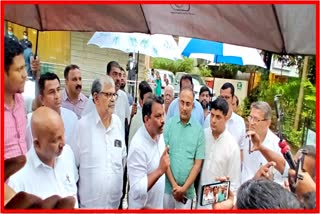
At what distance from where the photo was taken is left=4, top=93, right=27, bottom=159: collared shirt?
1.79 metres

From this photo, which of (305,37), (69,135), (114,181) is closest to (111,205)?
(114,181)

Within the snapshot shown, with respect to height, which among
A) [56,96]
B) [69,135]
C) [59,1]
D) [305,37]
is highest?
[59,1]

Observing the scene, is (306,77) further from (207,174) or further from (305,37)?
(207,174)

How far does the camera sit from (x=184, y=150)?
9.41 ft

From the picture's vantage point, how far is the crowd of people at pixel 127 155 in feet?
5.56

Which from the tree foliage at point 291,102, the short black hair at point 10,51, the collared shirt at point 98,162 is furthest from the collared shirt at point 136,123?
the short black hair at point 10,51

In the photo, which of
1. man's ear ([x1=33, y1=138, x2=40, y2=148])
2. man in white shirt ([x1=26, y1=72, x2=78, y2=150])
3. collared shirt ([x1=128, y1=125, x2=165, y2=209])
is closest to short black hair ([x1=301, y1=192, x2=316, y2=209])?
collared shirt ([x1=128, y1=125, x2=165, y2=209])

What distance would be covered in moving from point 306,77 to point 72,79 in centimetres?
174

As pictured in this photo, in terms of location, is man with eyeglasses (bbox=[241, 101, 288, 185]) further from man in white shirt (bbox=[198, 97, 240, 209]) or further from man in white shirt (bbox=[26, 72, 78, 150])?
man in white shirt (bbox=[26, 72, 78, 150])

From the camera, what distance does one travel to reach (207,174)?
281 cm

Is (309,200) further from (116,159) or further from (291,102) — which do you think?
(291,102)

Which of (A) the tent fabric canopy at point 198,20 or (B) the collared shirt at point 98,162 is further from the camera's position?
(B) the collared shirt at point 98,162

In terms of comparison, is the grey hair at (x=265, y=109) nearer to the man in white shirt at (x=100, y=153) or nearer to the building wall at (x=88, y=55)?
the man in white shirt at (x=100, y=153)

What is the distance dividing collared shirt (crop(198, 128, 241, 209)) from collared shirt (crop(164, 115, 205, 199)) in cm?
6
